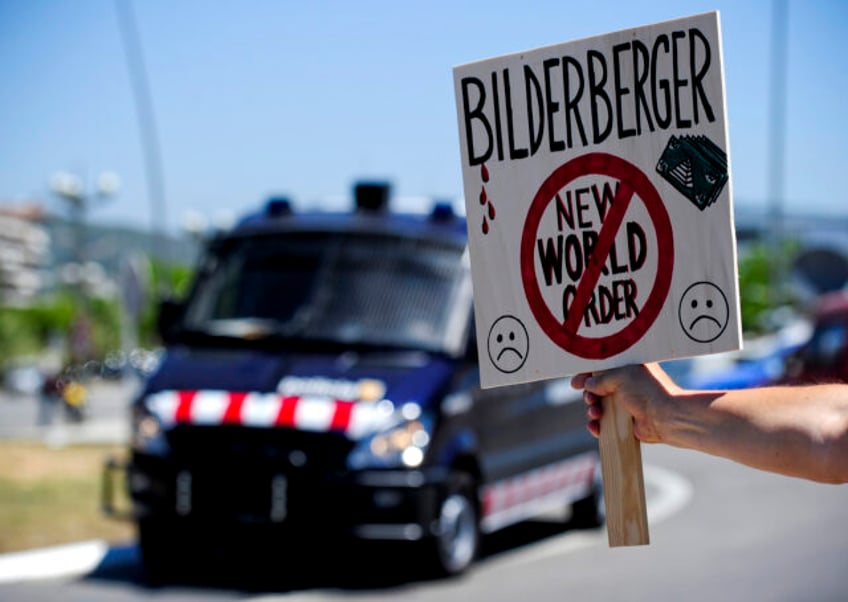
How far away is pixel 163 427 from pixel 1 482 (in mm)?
5122

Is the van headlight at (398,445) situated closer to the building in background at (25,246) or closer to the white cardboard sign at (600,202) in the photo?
the white cardboard sign at (600,202)

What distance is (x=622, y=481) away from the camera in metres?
2.71

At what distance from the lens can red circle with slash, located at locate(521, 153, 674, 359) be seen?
111 inches

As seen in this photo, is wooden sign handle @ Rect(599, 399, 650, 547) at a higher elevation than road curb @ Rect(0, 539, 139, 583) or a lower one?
higher

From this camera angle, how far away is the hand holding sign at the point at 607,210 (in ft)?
9.10

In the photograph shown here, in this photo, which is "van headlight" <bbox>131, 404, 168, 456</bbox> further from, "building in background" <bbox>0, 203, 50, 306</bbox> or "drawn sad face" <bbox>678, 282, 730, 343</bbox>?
"building in background" <bbox>0, 203, 50, 306</bbox>

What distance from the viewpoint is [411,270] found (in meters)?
8.79

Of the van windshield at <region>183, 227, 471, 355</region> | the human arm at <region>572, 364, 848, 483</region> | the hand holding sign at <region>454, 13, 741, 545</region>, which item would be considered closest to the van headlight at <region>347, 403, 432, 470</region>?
the van windshield at <region>183, 227, 471, 355</region>

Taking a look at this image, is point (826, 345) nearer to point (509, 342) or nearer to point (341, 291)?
point (341, 291)

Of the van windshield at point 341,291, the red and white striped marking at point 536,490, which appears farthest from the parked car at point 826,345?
the van windshield at point 341,291

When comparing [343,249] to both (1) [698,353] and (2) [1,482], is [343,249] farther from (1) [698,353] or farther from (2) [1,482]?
Answer: (1) [698,353]

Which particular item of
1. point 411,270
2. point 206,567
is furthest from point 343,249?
point 206,567

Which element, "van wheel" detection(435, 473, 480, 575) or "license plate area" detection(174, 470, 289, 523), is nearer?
"license plate area" detection(174, 470, 289, 523)

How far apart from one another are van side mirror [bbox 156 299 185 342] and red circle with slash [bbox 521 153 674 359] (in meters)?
6.57
